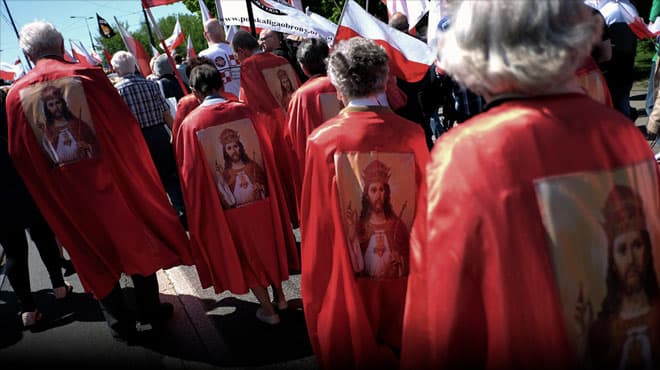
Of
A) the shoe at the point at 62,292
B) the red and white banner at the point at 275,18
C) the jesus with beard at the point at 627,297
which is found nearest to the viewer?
the jesus with beard at the point at 627,297

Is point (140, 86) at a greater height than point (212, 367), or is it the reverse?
point (140, 86)

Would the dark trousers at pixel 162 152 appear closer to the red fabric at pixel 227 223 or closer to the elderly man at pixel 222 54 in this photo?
the red fabric at pixel 227 223

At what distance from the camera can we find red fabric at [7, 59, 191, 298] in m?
3.31

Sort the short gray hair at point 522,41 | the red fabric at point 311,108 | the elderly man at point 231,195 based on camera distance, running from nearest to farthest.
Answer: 1. the short gray hair at point 522,41
2. the elderly man at point 231,195
3. the red fabric at point 311,108

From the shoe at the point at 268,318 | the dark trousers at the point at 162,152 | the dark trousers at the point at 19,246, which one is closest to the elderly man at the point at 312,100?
the shoe at the point at 268,318

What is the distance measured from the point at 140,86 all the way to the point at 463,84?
3.86 meters

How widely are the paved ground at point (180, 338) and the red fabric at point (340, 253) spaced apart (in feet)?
2.22

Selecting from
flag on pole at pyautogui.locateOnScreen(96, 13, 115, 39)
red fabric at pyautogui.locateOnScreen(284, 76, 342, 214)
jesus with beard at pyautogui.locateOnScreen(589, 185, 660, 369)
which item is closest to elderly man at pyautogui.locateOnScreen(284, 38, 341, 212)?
red fabric at pyautogui.locateOnScreen(284, 76, 342, 214)

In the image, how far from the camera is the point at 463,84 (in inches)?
58.4

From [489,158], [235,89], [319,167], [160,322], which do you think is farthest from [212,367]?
[235,89]

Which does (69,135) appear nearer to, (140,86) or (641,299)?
(140,86)

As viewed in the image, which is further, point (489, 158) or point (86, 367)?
point (86, 367)

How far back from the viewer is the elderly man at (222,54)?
644cm

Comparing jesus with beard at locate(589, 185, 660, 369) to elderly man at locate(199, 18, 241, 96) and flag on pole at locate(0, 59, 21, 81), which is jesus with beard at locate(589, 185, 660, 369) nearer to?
elderly man at locate(199, 18, 241, 96)
